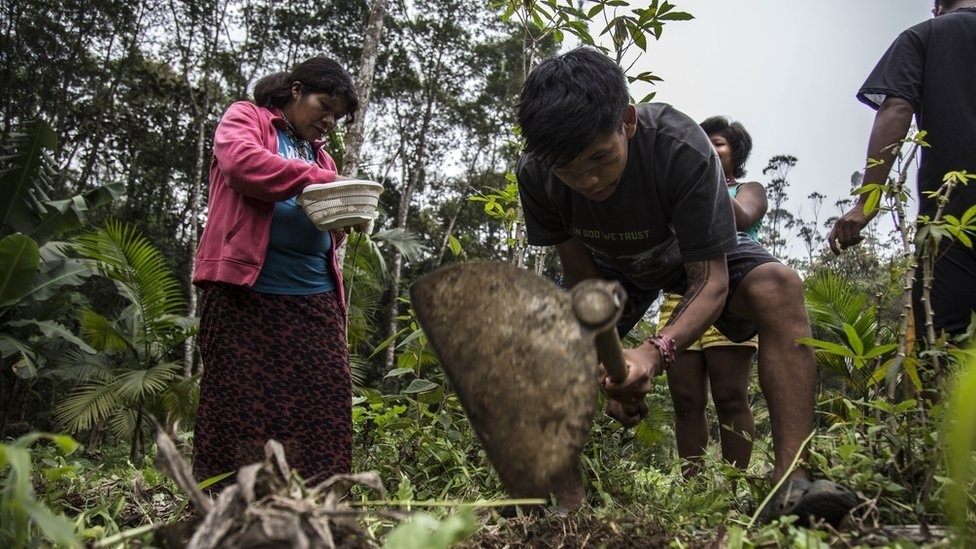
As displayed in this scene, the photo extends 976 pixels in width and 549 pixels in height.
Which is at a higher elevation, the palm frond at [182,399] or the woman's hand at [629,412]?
the woman's hand at [629,412]

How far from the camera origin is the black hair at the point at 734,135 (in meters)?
3.25

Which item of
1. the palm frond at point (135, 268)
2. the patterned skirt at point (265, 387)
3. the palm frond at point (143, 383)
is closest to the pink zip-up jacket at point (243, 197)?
the patterned skirt at point (265, 387)

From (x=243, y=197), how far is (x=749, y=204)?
2.02 meters

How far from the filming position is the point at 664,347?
1667mm

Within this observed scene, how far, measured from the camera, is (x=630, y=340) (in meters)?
3.28

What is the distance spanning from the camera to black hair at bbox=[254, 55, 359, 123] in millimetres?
2527

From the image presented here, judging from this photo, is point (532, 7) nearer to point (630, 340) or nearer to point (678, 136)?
point (678, 136)

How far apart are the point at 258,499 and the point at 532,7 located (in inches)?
98.5

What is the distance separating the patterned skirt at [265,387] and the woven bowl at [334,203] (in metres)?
0.33

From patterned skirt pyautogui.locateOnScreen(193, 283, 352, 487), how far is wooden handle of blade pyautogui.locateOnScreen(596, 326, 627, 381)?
4.09 ft

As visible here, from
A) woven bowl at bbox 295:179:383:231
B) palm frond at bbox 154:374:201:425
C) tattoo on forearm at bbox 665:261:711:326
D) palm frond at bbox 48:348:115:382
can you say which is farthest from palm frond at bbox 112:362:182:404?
tattoo on forearm at bbox 665:261:711:326

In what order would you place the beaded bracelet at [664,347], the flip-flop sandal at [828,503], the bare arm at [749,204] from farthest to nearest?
the bare arm at [749,204] → the beaded bracelet at [664,347] → the flip-flop sandal at [828,503]

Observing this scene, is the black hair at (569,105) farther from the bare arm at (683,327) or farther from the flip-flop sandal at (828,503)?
the flip-flop sandal at (828,503)

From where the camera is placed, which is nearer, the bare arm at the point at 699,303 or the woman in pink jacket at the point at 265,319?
the bare arm at the point at 699,303
